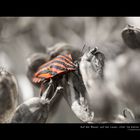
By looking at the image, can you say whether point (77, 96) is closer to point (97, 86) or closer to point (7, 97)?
point (97, 86)

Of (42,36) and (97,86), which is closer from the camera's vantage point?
(97,86)

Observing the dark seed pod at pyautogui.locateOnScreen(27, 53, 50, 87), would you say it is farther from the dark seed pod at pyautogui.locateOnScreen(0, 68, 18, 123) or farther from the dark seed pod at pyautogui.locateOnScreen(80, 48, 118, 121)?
the dark seed pod at pyautogui.locateOnScreen(80, 48, 118, 121)

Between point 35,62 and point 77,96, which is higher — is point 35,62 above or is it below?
above

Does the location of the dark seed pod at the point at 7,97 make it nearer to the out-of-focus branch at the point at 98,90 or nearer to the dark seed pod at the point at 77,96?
the dark seed pod at the point at 77,96

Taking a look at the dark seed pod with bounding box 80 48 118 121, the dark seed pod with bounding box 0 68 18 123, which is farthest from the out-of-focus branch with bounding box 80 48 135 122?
the dark seed pod with bounding box 0 68 18 123

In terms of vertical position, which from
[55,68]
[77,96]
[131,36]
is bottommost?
[77,96]

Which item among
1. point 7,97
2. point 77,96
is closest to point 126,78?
point 77,96

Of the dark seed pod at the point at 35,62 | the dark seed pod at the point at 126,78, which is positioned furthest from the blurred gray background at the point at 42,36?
the dark seed pod at the point at 126,78
